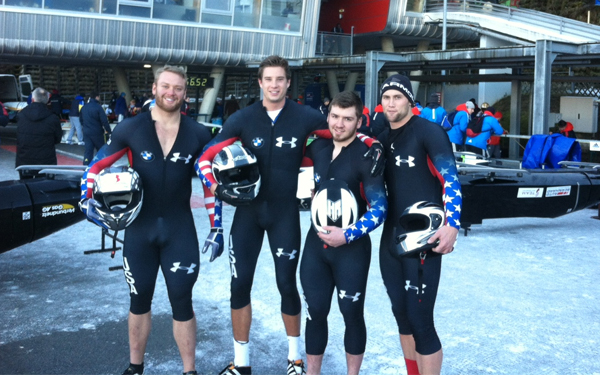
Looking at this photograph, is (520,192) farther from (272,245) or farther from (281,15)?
(281,15)

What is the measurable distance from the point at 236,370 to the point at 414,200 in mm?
1685

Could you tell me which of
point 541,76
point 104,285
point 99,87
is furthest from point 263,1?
point 104,285

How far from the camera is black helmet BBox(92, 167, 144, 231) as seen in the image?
4172mm

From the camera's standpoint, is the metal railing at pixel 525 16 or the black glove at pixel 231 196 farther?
the metal railing at pixel 525 16

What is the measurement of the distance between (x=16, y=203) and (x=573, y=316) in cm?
521

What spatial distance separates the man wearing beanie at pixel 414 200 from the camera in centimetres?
392

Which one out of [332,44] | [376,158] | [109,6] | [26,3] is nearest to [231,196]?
[376,158]

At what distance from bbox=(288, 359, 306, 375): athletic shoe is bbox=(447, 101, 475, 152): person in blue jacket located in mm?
11703

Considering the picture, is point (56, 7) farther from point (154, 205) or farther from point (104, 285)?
point (154, 205)

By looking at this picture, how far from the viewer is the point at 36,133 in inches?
369

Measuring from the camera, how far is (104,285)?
664 centimetres

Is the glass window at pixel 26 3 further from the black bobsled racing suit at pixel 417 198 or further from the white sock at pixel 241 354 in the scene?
the black bobsled racing suit at pixel 417 198

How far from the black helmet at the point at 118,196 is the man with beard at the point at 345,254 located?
3.78 feet

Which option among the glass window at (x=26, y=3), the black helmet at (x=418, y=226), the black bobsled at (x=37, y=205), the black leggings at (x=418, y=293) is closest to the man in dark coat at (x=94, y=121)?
the black bobsled at (x=37, y=205)
